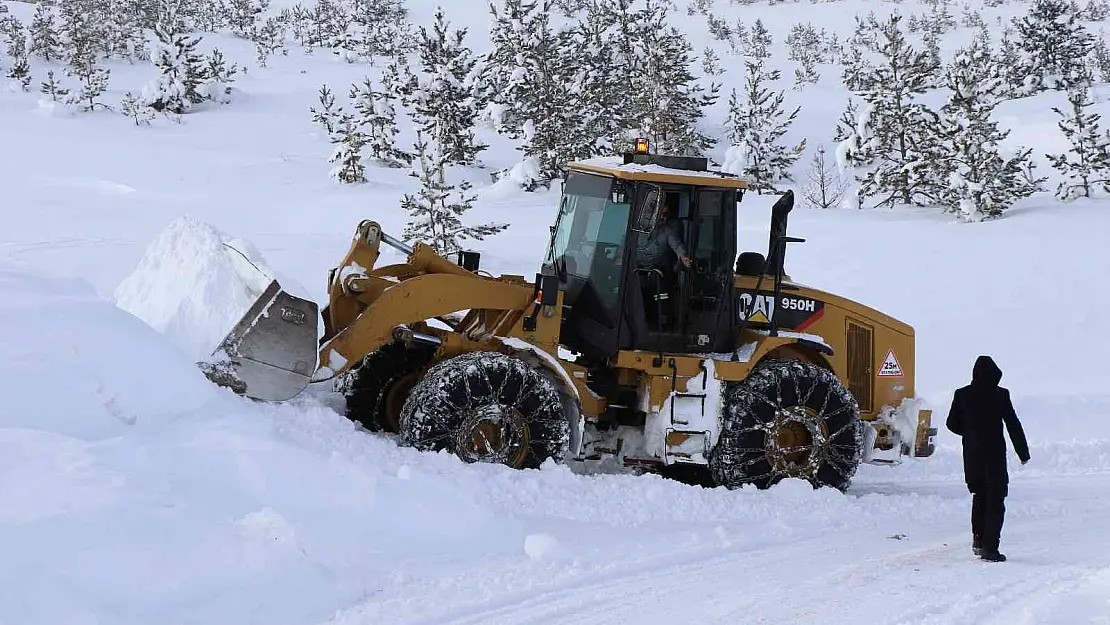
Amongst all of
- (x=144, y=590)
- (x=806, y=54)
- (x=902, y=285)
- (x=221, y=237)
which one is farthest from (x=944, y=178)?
(x=806, y=54)

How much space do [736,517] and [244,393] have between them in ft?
10.9

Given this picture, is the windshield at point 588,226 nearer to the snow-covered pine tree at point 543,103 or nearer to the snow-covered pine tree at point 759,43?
the snow-covered pine tree at point 543,103

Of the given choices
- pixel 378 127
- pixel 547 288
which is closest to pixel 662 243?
pixel 547 288

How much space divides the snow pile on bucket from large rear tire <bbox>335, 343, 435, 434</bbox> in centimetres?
124

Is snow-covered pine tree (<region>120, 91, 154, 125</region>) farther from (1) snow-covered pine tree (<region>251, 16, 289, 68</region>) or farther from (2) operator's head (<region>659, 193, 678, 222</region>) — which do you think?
(2) operator's head (<region>659, 193, 678, 222</region>)

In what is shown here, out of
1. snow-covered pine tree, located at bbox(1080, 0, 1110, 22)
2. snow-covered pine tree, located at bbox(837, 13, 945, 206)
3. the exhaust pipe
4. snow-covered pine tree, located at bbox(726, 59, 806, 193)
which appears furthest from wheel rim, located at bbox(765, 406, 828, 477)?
snow-covered pine tree, located at bbox(1080, 0, 1110, 22)

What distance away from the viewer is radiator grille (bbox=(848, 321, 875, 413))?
8555mm

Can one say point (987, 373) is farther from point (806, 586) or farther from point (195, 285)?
point (195, 285)

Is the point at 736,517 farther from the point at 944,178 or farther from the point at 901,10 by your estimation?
the point at 901,10

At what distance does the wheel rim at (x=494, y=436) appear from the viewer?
712 cm

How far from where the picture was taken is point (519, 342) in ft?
24.5

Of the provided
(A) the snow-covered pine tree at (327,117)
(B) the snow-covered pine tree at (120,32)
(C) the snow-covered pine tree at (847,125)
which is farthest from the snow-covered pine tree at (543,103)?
(B) the snow-covered pine tree at (120,32)

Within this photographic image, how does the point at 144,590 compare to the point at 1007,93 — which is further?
the point at 1007,93

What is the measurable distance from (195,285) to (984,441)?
17.2ft
